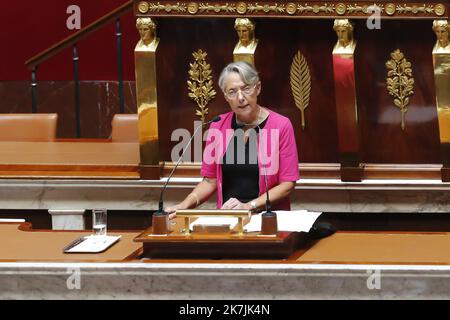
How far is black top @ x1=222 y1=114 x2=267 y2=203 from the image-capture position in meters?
4.78

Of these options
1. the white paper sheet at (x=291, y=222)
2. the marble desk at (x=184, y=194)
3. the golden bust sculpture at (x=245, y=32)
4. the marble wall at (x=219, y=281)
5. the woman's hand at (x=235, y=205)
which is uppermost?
the golden bust sculpture at (x=245, y=32)

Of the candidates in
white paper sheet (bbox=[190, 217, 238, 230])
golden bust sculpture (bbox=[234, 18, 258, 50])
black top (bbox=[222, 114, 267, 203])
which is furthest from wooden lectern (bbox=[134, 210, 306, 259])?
golden bust sculpture (bbox=[234, 18, 258, 50])

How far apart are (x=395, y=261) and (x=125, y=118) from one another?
10.5ft

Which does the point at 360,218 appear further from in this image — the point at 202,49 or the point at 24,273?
the point at 24,273

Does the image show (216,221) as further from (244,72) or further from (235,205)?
(244,72)

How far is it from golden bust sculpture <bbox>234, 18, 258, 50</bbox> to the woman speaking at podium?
3.97 ft

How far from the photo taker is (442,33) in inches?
227

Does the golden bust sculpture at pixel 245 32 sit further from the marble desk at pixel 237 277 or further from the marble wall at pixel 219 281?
the marble wall at pixel 219 281

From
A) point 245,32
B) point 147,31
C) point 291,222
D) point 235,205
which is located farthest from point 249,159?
point 147,31

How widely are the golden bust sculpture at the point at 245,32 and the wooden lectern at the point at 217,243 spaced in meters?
2.09

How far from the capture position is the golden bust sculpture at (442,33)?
576 cm

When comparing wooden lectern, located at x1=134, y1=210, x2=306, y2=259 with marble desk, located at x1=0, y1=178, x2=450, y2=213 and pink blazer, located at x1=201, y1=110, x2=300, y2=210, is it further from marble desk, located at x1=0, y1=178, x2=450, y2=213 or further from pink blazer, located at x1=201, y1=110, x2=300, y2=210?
marble desk, located at x1=0, y1=178, x2=450, y2=213

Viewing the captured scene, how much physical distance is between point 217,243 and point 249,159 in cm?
90

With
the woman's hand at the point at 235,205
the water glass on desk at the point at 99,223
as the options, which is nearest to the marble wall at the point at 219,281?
the water glass on desk at the point at 99,223
